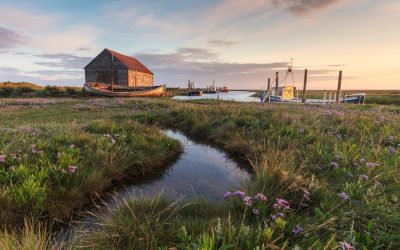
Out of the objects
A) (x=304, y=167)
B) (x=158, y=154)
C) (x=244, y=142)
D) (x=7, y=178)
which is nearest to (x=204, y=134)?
(x=244, y=142)

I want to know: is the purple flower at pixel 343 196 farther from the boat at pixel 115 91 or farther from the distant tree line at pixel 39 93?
the distant tree line at pixel 39 93

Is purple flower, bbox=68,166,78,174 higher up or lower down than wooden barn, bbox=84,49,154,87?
lower down

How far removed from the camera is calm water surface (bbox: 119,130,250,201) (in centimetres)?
561

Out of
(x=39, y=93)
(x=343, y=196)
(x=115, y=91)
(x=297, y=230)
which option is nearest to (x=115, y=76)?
(x=115, y=91)

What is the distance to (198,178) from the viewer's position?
666cm

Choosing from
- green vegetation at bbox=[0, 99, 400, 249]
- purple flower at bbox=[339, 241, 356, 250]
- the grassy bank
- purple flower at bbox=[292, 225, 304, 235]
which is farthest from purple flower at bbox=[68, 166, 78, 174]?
purple flower at bbox=[339, 241, 356, 250]

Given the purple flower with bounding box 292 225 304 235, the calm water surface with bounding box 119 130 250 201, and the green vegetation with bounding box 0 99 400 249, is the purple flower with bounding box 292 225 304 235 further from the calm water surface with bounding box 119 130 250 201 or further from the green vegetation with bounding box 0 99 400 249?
the calm water surface with bounding box 119 130 250 201

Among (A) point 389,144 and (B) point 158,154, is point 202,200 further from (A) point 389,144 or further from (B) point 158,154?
(A) point 389,144

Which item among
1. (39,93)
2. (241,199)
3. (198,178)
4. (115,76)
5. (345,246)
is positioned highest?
(115,76)

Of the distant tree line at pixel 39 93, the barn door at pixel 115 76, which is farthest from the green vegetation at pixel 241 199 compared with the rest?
the barn door at pixel 115 76

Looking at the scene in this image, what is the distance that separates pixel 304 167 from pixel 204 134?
697cm

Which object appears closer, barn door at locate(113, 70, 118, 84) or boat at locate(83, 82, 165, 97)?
boat at locate(83, 82, 165, 97)

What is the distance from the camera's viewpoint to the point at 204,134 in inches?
484

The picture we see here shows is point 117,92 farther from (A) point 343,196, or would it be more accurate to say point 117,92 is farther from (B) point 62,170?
(A) point 343,196
